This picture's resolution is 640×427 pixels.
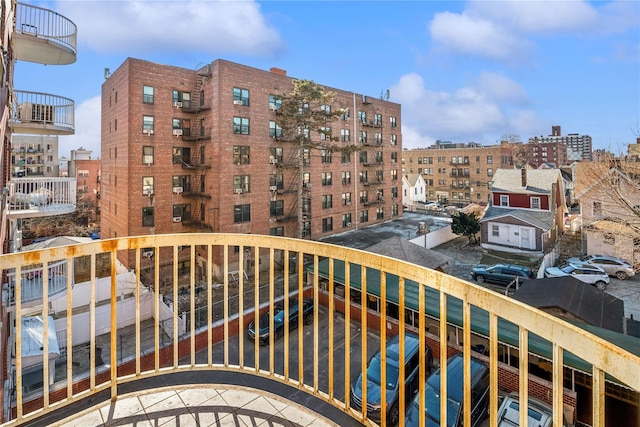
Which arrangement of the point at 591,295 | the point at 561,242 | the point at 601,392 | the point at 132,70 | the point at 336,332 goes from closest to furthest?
1. the point at 601,392
2. the point at 591,295
3. the point at 336,332
4. the point at 132,70
5. the point at 561,242

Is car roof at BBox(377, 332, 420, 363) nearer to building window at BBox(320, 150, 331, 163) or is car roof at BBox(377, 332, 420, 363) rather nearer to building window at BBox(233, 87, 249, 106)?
building window at BBox(233, 87, 249, 106)

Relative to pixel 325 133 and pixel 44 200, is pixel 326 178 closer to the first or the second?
pixel 325 133

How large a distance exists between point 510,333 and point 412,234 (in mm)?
19511

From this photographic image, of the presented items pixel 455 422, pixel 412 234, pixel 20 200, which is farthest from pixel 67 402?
pixel 412 234

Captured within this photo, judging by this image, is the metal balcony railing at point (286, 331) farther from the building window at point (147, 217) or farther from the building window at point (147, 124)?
the building window at point (147, 124)

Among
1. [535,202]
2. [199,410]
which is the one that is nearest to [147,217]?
[199,410]

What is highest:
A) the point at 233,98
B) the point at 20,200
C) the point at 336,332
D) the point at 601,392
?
the point at 233,98

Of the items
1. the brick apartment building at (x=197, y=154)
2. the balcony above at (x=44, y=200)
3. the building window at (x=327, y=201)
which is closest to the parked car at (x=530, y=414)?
the balcony above at (x=44, y=200)

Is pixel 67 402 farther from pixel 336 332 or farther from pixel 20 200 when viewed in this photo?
pixel 336 332

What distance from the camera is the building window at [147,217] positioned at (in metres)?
21.5

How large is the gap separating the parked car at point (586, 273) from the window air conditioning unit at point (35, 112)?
24.4m

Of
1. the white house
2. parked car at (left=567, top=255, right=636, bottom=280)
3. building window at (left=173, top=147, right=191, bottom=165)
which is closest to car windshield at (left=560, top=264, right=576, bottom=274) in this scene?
parked car at (left=567, top=255, right=636, bottom=280)

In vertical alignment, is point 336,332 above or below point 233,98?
below

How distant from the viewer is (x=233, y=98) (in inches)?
892
